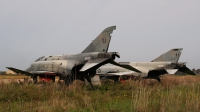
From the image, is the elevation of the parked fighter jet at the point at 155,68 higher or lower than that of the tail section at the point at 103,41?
lower

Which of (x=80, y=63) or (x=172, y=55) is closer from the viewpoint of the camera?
(x=80, y=63)

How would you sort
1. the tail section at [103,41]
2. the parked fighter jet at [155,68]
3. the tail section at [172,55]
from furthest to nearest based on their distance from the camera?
the tail section at [172,55], the parked fighter jet at [155,68], the tail section at [103,41]

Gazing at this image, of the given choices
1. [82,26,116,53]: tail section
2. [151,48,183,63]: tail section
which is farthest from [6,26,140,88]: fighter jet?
[151,48,183,63]: tail section

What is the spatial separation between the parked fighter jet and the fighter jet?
25.8 ft

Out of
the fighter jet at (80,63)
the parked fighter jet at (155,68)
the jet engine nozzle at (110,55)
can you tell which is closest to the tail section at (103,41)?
the fighter jet at (80,63)

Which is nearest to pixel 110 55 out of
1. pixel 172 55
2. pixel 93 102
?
pixel 93 102

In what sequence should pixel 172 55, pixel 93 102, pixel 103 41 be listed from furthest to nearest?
pixel 172 55, pixel 103 41, pixel 93 102

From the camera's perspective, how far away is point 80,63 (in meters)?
14.8

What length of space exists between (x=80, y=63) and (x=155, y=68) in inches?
387

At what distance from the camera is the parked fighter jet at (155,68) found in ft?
70.6

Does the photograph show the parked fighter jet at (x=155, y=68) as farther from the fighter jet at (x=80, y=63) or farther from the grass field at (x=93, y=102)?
the grass field at (x=93, y=102)

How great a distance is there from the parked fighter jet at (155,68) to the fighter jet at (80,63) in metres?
7.85

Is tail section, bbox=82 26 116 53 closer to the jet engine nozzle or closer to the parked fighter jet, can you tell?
the jet engine nozzle

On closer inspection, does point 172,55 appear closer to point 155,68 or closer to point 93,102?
point 155,68
